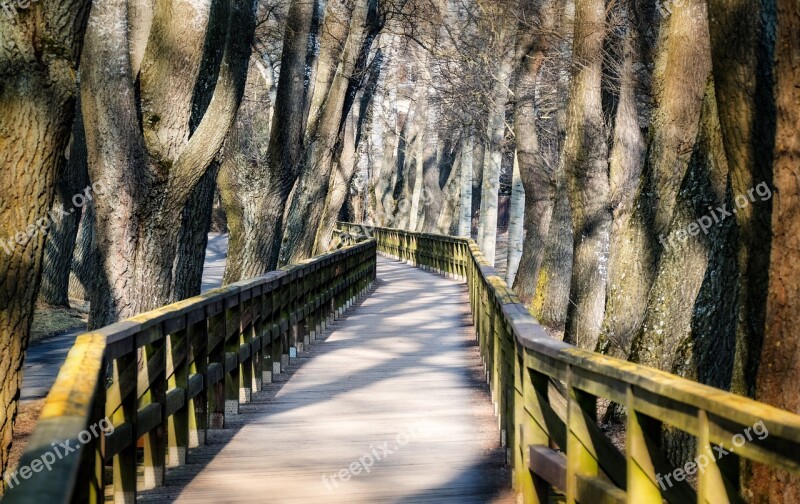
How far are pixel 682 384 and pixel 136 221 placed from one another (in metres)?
7.60

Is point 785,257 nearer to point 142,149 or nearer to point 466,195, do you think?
point 142,149

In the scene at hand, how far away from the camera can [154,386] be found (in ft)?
24.2

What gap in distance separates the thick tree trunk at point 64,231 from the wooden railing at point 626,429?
51.3ft

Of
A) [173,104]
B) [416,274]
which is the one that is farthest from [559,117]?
[173,104]

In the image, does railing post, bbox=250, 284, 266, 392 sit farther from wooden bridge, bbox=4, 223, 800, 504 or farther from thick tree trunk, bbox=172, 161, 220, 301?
thick tree trunk, bbox=172, 161, 220, 301

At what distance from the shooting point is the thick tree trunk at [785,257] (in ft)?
18.5

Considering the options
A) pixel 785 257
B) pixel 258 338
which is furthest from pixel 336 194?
pixel 785 257

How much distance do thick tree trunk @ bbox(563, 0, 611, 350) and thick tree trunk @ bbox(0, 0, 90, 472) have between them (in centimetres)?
1032

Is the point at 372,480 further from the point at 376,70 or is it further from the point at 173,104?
the point at 376,70

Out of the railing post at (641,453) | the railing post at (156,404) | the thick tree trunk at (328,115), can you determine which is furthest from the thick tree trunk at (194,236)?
the thick tree trunk at (328,115)

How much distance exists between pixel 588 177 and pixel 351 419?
26.2 feet

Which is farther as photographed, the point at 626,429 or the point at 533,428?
the point at 533,428

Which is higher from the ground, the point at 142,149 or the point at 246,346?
the point at 142,149
